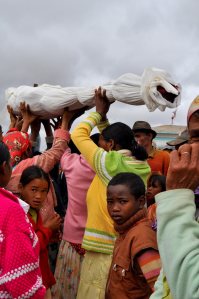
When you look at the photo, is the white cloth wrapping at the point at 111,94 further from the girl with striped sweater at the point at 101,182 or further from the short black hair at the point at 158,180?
the short black hair at the point at 158,180

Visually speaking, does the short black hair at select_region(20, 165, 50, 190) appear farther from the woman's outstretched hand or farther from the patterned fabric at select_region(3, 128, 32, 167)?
the woman's outstretched hand

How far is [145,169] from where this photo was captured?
291 centimetres

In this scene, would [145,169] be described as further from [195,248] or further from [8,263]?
[195,248]

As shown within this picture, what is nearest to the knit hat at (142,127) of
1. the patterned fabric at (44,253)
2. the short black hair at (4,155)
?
the patterned fabric at (44,253)

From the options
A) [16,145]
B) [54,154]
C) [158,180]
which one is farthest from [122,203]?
[158,180]

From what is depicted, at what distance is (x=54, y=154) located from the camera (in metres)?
3.31

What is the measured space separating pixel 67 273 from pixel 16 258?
1606mm

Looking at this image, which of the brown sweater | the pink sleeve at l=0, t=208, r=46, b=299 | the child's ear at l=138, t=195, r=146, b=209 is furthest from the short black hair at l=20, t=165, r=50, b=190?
the pink sleeve at l=0, t=208, r=46, b=299

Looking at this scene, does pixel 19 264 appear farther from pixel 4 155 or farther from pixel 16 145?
pixel 16 145

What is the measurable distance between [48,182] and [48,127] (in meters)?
1.25

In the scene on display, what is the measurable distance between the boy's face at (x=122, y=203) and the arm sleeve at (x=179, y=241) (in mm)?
1212

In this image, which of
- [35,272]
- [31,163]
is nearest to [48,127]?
[31,163]

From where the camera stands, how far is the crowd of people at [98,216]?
44.1 inches

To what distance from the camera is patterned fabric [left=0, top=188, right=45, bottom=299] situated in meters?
1.69
